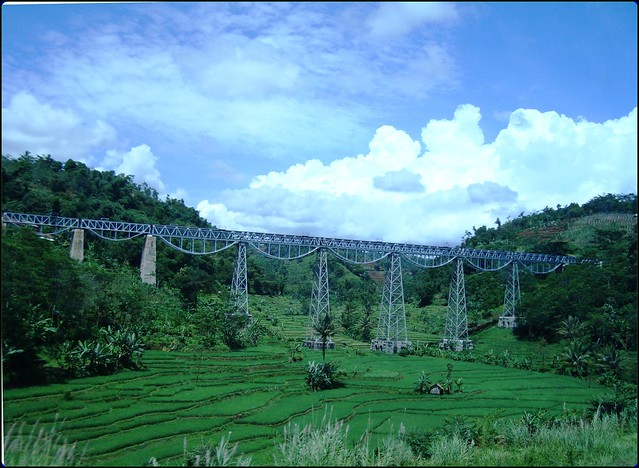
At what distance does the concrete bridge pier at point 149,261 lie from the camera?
29.8m

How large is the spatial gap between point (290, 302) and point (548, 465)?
41298 mm

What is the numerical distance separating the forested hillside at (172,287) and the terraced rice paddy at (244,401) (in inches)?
61.1

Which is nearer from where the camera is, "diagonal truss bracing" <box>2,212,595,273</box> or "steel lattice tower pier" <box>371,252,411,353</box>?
"diagonal truss bracing" <box>2,212,595,273</box>

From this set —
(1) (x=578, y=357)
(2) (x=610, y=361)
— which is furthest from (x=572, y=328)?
(2) (x=610, y=361)

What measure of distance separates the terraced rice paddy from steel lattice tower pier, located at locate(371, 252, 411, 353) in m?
3.95

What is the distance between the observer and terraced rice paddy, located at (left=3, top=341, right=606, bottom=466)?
13289 millimetres

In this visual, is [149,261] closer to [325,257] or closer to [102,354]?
[325,257]

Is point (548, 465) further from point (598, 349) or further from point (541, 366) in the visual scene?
point (541, 366)

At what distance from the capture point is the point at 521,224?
50.7 metres

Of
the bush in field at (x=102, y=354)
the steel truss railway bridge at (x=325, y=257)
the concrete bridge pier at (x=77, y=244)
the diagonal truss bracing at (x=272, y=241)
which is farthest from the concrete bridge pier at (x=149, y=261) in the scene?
the bush in field at (x=102, y=354)

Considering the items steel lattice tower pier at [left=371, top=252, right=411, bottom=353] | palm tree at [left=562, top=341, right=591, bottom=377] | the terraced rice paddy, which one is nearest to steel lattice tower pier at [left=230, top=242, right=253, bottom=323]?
the terraced rice paddy

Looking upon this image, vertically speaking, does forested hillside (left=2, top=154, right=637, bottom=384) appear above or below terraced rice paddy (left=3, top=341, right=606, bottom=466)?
above

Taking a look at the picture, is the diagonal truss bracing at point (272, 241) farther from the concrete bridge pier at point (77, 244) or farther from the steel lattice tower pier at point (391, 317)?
the steel lattice tower pier at point (391, 317)

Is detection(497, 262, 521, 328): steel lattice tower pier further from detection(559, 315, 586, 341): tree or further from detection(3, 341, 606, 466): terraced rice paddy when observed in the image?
detection(559, 315, 586, 341): tree
